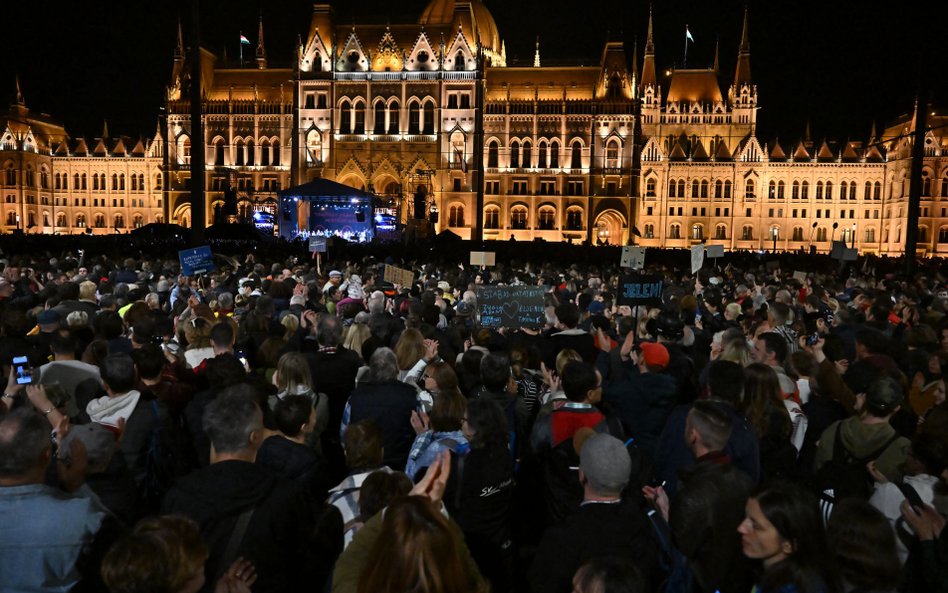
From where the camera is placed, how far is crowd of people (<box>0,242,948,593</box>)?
3072mm

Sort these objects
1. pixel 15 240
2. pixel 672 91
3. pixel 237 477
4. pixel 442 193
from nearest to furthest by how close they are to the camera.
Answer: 1. pixel 237 477
2. pixel 15 240
3. pixel 442 193
4. pixel 672 91

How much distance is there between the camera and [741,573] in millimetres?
3703

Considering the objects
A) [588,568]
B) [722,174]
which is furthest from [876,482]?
[722,174]

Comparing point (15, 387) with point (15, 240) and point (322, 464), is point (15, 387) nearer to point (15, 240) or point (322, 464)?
point (322, 464)

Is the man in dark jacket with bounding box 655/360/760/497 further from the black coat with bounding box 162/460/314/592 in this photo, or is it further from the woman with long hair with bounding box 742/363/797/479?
the black coat with bounding box 162/460/314/592

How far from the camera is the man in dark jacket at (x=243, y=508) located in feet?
11.4

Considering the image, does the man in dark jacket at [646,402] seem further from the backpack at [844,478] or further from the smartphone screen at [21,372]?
the smartphone screen at [21,372]

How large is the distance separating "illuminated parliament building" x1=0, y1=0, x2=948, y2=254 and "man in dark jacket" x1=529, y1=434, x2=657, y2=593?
173 feet

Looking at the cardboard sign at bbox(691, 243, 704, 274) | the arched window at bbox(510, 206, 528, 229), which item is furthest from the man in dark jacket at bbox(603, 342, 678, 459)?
the arched window at bbox(510, 206, 528, 229)

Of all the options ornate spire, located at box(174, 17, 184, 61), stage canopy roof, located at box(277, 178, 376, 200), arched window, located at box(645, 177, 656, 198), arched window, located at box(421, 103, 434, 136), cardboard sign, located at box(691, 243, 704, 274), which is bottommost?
cardboard sign, located at box(691, 243, 704, 274)

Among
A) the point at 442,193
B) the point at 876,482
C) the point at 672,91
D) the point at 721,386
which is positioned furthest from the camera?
the point at 672,91

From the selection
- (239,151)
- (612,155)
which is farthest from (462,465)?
(239,151)

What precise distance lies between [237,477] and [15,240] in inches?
1093

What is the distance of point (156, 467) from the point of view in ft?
16.5
